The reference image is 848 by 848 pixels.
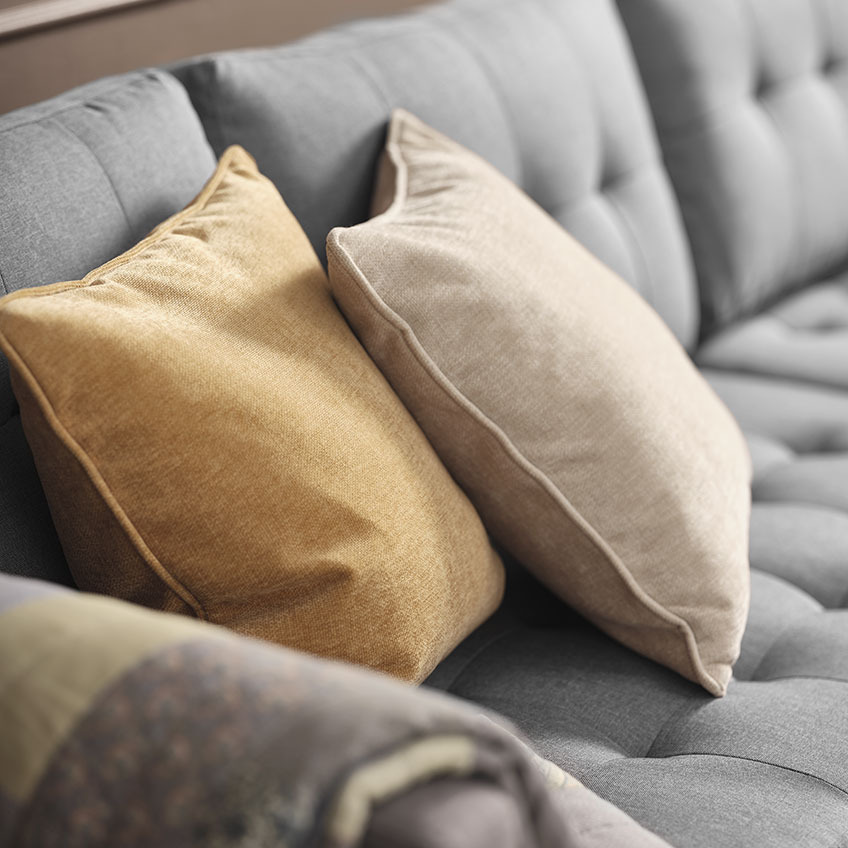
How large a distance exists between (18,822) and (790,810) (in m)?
0.50

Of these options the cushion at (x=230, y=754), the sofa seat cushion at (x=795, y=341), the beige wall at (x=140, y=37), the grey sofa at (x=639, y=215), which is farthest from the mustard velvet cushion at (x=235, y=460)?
the sofa seat cushion at (x=795, y=341)

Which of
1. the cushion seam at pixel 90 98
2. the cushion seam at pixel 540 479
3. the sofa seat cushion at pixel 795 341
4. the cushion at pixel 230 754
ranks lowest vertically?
the sofa seat cushion at pixel 795 341

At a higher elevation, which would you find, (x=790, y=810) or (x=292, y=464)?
(x=292, y=464)

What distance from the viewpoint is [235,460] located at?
0.65 m

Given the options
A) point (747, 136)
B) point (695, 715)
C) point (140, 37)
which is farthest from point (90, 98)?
point (747, 136)

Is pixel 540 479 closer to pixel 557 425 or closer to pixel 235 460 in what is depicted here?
pixel 557 425

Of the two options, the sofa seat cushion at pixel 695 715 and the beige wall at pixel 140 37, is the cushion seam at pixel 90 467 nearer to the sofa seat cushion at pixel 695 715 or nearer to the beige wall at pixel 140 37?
the sofa seat cushion at pixel 695 715

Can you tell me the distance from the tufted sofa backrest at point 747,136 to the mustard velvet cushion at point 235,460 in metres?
0.92

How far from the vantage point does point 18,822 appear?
0.37m

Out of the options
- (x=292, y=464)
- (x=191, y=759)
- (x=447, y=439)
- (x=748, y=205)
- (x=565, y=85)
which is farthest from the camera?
(x=748, y=205)

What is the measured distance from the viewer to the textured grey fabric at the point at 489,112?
101 centimetres

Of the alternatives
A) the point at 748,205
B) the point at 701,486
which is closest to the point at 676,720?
the point at 701,486

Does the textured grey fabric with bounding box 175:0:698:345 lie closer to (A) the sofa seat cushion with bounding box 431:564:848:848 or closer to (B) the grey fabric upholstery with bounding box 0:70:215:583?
(B) the grey fabric upholstery with bounding box 0:70:215:583

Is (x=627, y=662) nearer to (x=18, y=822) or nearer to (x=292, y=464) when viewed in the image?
(x=292, y=464)
